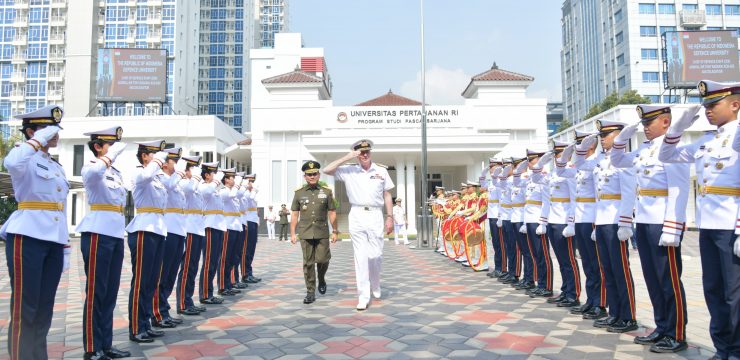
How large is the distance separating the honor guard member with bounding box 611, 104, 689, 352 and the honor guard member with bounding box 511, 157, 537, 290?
2990mm

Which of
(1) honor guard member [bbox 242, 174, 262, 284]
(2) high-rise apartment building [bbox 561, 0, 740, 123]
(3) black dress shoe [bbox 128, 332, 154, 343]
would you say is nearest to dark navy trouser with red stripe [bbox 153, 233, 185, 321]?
(3) black dress shoe [bbox 128, 332, 154, 343]

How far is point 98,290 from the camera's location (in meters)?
4.11

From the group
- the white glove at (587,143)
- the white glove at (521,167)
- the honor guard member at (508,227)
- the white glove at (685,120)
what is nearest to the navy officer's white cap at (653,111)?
the white glove at (685,120)

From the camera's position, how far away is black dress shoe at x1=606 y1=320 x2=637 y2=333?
189 inches

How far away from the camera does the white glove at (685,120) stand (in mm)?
3778

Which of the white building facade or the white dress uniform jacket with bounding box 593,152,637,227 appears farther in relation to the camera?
the white building facade

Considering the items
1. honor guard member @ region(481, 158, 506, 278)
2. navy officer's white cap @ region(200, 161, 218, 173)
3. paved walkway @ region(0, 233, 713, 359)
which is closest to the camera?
paved walkway @ region(0, 233, 713, 359)

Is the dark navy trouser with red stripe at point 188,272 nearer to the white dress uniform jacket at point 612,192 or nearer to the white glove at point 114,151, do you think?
the white glove at point 114,151

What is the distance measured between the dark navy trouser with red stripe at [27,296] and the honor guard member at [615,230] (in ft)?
16.6

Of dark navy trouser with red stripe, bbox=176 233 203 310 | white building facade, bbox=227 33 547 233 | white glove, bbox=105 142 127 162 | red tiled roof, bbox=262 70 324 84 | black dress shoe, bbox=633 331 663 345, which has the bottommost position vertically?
black dress shoe, bbox=633 331 663 345

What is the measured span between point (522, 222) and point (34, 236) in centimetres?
653

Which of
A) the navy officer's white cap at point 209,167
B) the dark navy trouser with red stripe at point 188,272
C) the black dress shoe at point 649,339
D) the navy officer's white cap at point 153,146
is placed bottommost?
the black dress shoe at point 649,339

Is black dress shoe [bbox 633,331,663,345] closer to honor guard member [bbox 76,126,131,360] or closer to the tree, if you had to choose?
honor guard member [bbox 76,126,131,360]

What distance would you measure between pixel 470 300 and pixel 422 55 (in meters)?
15.3
